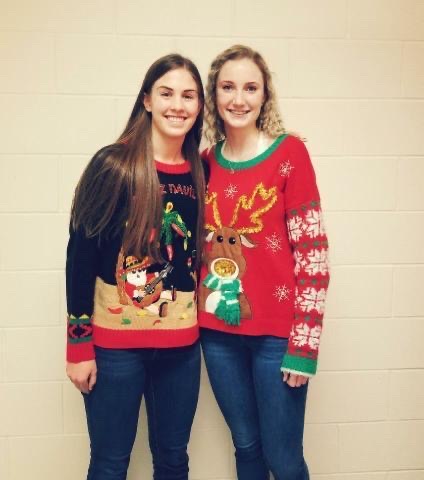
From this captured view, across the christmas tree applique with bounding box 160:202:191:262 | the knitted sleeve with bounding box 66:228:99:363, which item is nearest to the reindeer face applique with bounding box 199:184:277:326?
the christmas tree applique with bounding box 160:202:191:262

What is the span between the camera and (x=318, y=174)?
1.79 metres

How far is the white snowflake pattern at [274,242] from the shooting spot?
1.41 m

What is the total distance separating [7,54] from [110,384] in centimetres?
111

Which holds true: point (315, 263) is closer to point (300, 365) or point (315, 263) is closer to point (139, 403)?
point (300, 365)

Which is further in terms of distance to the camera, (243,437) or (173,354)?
(243,437)

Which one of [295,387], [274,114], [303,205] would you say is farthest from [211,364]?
[274,114]

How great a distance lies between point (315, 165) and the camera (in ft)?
5.87

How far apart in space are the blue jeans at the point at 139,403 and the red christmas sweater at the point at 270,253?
16 centimetres

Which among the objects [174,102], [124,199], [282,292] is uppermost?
[174,102]

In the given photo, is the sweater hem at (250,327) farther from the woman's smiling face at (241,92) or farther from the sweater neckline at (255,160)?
the woman's smiling face at (241,92)

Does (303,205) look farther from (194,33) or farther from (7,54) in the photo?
(7,54)

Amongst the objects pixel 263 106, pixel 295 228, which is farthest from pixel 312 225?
pixel 263 106

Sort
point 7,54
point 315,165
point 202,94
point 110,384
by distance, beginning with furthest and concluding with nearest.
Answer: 1. point 315,165
2. point 7,54
3. point 202,94
4. point 110,384

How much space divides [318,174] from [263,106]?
40 cm
